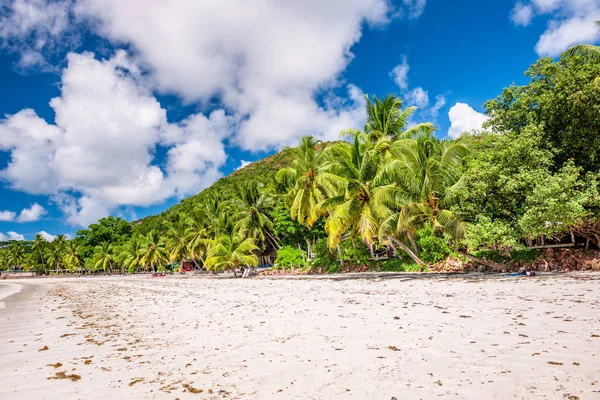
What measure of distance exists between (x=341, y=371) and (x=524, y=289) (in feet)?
25.7

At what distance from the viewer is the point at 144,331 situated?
7.09m

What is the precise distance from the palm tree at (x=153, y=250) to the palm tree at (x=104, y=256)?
18.1m

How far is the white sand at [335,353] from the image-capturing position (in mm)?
3443

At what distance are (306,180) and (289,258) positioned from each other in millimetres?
9185

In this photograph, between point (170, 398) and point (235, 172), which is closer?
point (170, 398)

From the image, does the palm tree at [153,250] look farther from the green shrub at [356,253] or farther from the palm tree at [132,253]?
the green shrub at [356,253]

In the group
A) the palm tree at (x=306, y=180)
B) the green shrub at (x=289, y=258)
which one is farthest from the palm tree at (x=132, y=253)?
the palm tree at (x=306, y=180)

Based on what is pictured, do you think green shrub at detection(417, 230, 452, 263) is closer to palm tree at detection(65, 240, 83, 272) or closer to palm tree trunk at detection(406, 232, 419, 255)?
palm tree trunk at detection(406, 232, 419, 255)

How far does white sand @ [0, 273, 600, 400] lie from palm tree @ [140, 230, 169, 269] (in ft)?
159

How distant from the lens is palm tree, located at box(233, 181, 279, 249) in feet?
112

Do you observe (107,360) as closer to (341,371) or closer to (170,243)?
(341,371)

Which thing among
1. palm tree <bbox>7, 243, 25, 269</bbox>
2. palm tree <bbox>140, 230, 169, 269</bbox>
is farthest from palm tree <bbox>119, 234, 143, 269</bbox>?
palm tree <bbox>7, 243, 25, 269</bbox>

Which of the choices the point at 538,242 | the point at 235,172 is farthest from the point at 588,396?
the point at 235,172

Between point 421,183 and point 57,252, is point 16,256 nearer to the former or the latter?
point 57,252
